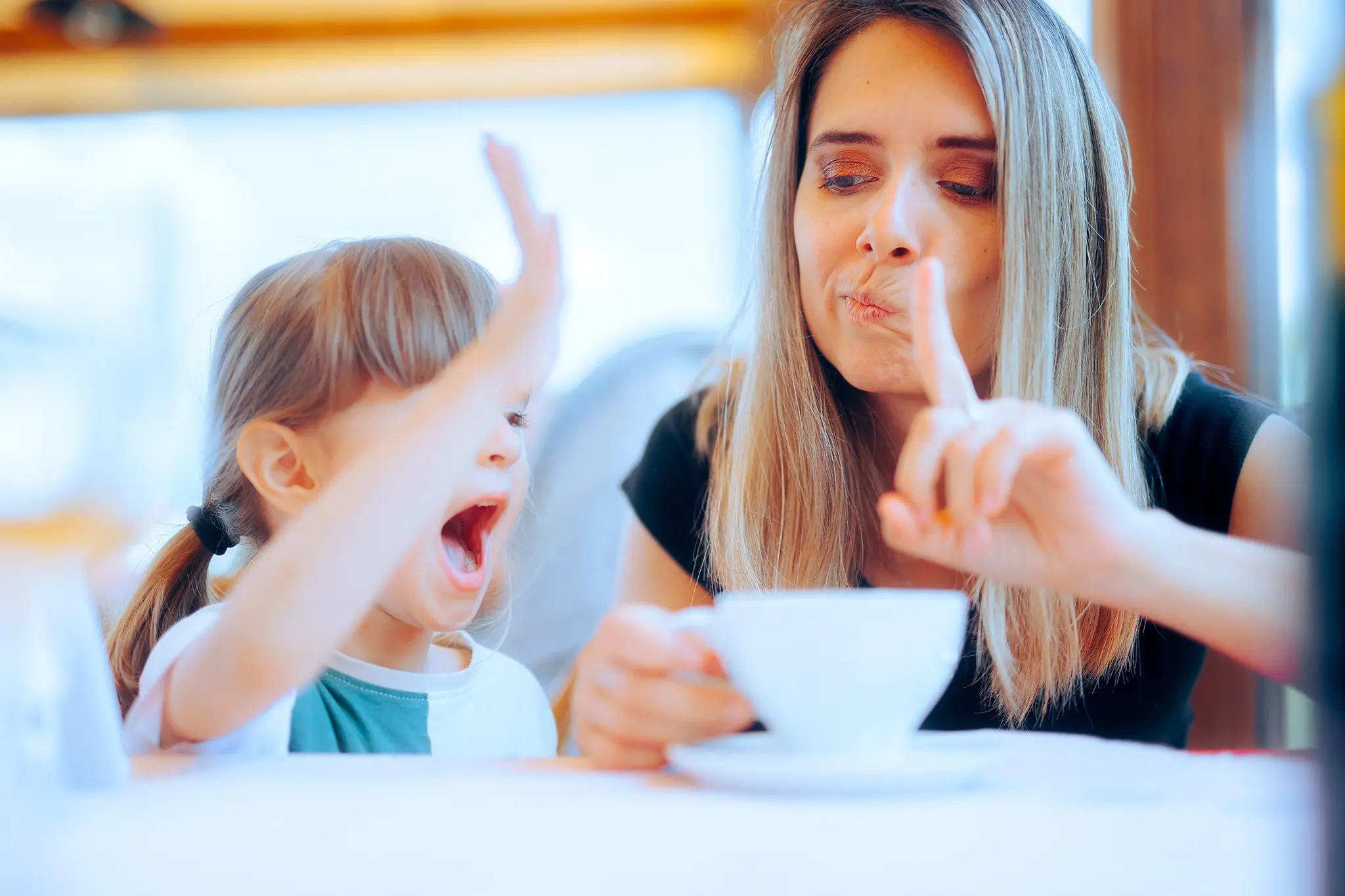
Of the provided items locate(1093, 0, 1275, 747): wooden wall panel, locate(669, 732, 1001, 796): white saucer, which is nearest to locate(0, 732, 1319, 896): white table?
locate(669, 732, 1001, 796): white saucer

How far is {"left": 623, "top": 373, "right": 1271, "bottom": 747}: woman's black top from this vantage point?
104 centimetres

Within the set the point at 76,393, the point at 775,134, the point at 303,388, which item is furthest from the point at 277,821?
the point at 775,134

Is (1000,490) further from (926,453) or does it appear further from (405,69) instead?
(405,69)

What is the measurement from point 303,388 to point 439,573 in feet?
0.59

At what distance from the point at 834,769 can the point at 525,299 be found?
278 mm

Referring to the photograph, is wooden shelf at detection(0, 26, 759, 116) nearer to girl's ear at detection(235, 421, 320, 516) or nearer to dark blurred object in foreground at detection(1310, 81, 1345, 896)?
girl's ear at detection(235, 421, 320, 516)

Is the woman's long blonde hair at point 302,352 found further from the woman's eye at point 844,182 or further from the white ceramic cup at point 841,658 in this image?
the white ceramic cup at point 841,658

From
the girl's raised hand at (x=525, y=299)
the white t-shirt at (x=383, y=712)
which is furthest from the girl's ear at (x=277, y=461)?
the girl's raised hand at (x=525, y=299)

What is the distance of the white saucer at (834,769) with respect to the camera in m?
0.46

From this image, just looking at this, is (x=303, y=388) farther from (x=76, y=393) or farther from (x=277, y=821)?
(x=277, y=821)

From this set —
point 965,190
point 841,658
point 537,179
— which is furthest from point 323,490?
point 537,179

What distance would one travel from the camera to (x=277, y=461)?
0.87 meters

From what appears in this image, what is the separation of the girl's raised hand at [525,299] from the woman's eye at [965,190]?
0.51m

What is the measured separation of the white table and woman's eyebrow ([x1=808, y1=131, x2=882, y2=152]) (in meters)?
0.63
